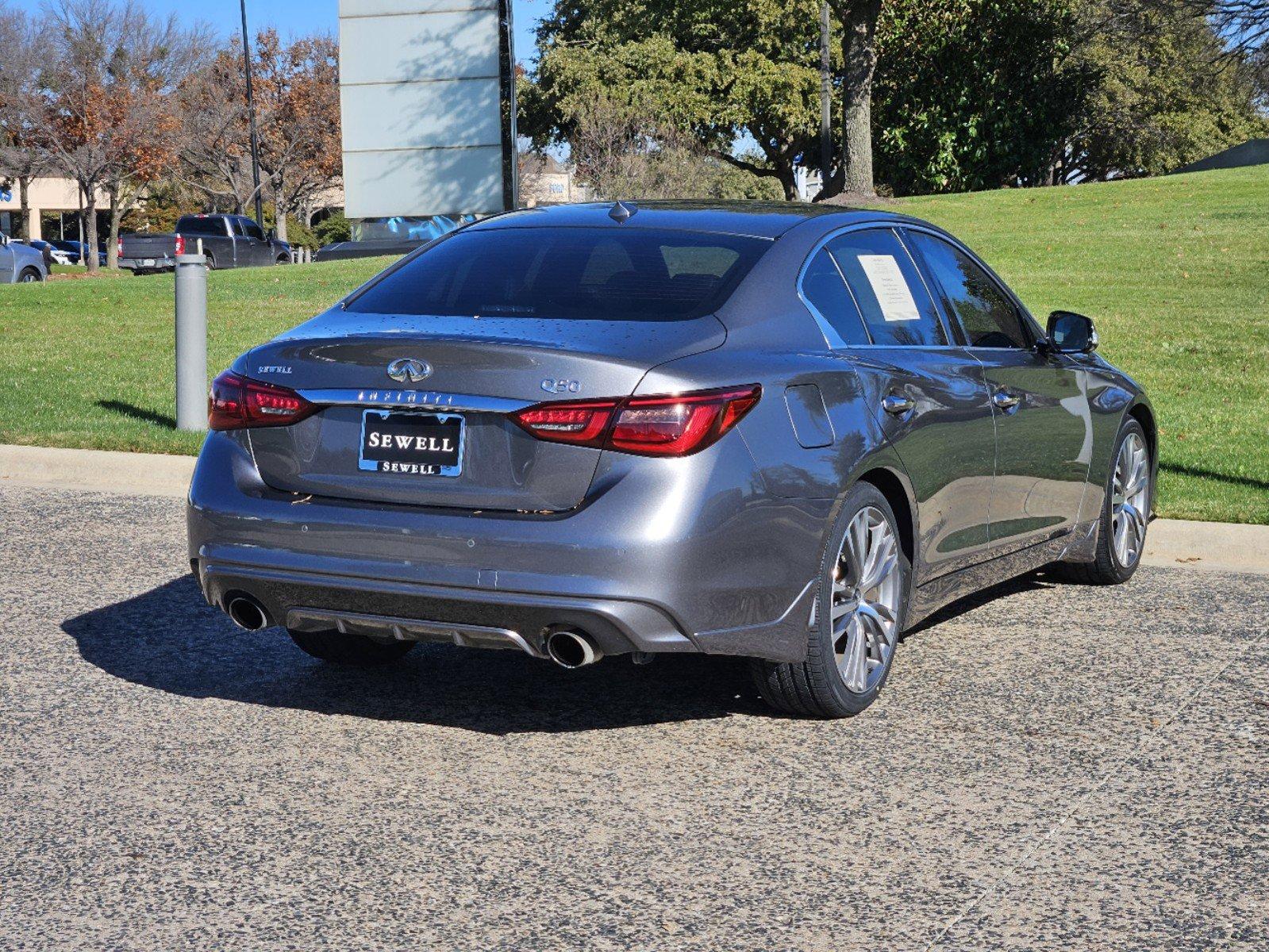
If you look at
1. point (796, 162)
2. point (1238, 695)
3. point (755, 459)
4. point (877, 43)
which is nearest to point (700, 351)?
point (755, 459)

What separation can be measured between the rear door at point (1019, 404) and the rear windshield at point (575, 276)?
1248 millimetres

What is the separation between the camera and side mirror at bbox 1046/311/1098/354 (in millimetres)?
6695

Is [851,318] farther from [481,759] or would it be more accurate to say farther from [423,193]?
[423,193]

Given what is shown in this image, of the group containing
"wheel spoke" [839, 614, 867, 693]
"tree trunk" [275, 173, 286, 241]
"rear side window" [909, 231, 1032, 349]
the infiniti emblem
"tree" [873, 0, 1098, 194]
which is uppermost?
"tree" [873, 0, 1098, 194]

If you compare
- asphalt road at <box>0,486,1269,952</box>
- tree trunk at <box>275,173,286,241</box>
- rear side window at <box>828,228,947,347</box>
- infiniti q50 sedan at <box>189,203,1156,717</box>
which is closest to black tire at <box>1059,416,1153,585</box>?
asphalt road at <box>0,486,1269,952</box>

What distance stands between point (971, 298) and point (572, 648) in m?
2.66

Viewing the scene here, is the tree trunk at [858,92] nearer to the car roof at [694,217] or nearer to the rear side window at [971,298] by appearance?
the rear side window at [971,298]

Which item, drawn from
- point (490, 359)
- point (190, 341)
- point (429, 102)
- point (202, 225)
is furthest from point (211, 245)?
point (490, 359)

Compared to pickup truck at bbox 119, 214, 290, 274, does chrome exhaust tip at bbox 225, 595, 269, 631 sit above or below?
below

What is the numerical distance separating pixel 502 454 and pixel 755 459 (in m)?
0.70

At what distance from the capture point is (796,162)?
55.8 meters

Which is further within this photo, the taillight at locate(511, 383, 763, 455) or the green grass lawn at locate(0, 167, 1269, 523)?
the green grass lawn at locate(0, 167, 1269, 523)

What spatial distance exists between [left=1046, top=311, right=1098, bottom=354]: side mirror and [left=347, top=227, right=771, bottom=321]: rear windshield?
1938 millimetres

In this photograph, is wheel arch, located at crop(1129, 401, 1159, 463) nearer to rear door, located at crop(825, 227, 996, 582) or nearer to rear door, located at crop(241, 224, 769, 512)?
rear door, located at crop(825, 227, 996, 582)
